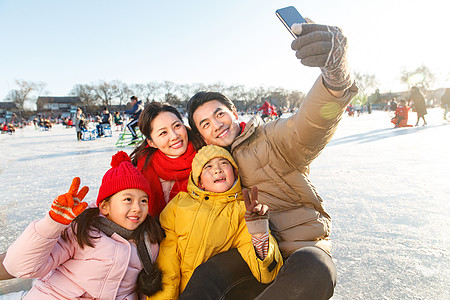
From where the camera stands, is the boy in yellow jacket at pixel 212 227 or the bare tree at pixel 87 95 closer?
the boy in yellow jacket at pixel 212 227

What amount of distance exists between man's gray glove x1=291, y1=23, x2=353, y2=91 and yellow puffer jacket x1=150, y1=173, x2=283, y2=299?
2.49ft

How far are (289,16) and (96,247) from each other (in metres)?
1.31

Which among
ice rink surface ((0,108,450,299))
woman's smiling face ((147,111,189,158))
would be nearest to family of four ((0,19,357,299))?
woman's smiling face ((147,111,189,158))

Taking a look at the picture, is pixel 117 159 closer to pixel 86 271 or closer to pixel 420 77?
pixel 86 271

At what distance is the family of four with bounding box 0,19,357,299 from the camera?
1.11 m

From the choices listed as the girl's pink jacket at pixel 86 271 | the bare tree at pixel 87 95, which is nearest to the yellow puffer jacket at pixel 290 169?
the girl's pink jacket at pixel 86 271

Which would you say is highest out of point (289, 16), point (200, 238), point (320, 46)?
point (289, 16)

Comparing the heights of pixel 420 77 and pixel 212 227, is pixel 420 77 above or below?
above

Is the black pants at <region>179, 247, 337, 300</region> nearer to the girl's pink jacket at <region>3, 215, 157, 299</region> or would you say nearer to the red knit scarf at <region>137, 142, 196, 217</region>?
the girl's pink jacket at <region>3, 215, 157, 299</region>

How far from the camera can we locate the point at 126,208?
1410 mm

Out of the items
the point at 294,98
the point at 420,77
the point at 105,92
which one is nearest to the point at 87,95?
the point at 105,92

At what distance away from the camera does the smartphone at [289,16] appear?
113 centimetres

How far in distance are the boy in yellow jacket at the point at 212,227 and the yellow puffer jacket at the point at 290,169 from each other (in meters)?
0.12

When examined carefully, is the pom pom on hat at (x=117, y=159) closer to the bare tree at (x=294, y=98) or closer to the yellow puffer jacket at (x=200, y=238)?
the yellow puffer jacket at (x=200, y=238)
